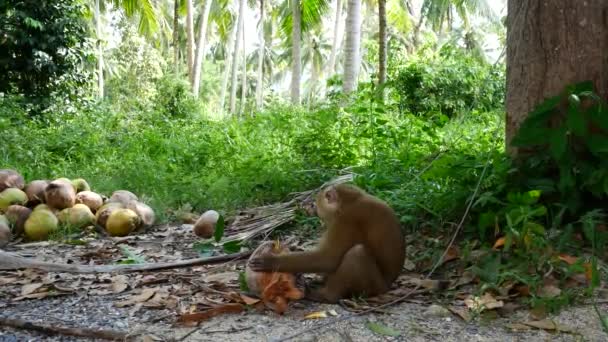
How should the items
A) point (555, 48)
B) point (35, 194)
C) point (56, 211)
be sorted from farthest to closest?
point (35, 194), point (56, 211), point (555, 48)

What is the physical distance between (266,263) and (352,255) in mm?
456

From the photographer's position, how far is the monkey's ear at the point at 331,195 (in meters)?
3.46

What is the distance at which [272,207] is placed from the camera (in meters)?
5.45

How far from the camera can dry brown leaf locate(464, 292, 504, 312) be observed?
3125 mm

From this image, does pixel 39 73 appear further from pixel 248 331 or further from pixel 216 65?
pixel 216 65

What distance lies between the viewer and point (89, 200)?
5.74m

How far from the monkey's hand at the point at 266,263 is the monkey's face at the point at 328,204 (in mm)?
390

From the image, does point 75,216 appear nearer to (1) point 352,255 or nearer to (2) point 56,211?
(2) point 56,211

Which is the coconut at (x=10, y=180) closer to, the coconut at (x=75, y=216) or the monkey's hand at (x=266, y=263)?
the coconut at (x=75, y=216)

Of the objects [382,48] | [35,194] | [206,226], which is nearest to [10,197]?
[35,194]

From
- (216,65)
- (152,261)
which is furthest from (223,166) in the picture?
(216,65)

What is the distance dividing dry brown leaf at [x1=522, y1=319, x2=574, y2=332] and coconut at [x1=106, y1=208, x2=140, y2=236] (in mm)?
3617

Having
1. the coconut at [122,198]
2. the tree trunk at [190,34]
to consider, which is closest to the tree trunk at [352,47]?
the coconut at [122,198]

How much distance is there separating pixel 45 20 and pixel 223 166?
7.16 m
